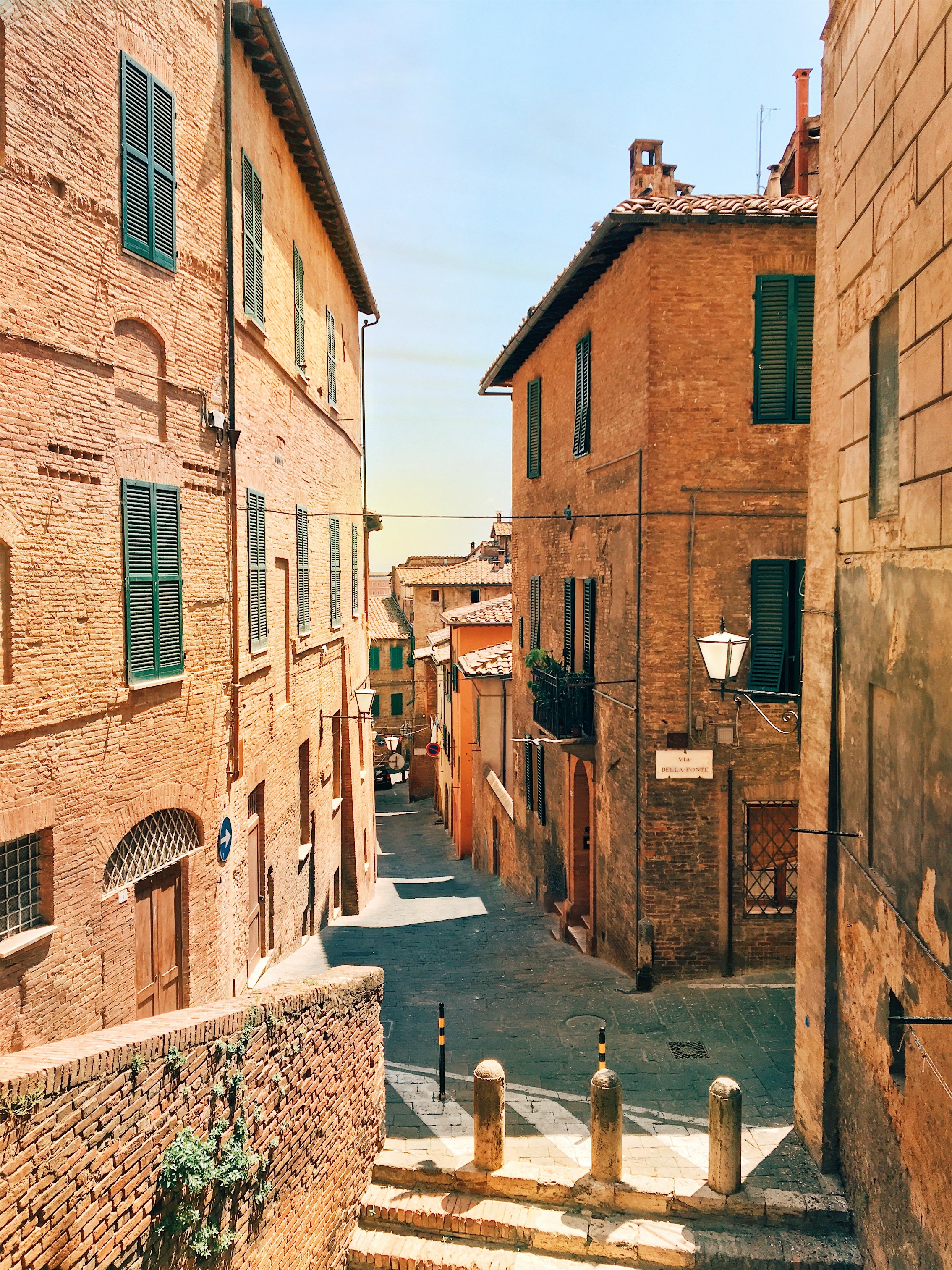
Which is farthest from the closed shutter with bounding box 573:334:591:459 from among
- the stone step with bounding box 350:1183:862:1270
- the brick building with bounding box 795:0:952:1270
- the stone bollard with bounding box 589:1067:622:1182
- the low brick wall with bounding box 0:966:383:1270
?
the stone step with bounding box 350:1183:862:1270

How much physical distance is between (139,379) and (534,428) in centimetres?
1261

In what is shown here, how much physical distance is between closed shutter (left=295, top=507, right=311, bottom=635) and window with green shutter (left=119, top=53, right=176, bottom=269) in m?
5.98

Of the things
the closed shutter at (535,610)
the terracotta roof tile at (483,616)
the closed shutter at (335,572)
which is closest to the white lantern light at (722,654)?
the closed shutter at (335,572)

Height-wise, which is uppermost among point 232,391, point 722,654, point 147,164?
point 147,164

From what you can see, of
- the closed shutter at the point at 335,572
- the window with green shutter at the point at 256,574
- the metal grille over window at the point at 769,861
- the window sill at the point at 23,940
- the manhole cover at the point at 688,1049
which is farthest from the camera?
the closed shutter at the point at 335,572

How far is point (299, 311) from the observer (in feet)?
45.9

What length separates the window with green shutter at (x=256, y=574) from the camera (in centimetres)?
1094

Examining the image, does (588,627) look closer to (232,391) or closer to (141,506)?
(232,391)

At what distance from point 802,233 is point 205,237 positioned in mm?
7663

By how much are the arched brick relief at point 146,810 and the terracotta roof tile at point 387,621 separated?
3924 centimetres

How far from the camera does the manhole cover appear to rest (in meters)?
10.2

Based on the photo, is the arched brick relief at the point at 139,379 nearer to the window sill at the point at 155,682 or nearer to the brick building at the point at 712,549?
the window sill at the point at 155,682

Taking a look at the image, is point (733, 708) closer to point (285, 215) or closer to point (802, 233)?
point (802, 233)

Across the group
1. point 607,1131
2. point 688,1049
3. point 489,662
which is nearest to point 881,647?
point 607,1131
